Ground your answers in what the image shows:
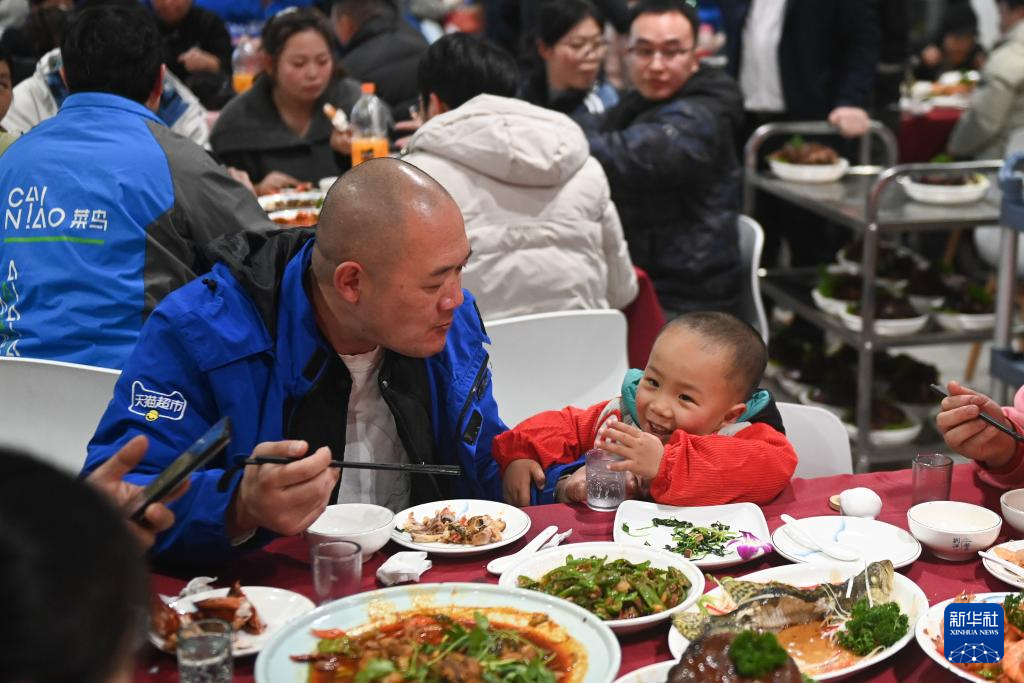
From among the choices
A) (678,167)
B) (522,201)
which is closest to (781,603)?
(522,201)

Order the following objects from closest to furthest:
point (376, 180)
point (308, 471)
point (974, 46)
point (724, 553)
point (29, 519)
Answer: point (29, 519), point (308, 471), point (724, 553), point (376, 180), point (974, 46)

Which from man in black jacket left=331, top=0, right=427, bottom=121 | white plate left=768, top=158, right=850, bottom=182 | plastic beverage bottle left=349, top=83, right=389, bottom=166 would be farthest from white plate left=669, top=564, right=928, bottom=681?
man in black jacket left=331, top=0, right=427, bottom=121

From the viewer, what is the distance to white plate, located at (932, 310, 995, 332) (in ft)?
15.4

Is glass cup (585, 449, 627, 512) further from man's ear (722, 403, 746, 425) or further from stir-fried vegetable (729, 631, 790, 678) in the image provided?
stir-fried vegetable (729, 631, 790, 678)

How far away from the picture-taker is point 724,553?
6.27ft

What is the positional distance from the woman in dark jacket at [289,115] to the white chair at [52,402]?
7.31 ft

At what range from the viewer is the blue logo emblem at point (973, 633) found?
1.56 metres

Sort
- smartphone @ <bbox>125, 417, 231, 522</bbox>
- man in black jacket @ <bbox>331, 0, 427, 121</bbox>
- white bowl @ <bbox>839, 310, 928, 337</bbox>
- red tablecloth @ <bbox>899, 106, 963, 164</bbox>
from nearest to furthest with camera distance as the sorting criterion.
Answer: smartphone @ <bbox>125, 417, 231, 522</bbox>
white bowl @ <bbox>839, 310, 928, 337</bbox>
man in black jacket @ <bbox>331, 0, 427, 121</bbox>
red tablecloth @ <bbox>899, 106, 963, 164</bbox>

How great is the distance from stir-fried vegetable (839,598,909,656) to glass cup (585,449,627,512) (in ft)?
1.90

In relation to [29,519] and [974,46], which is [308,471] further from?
[974,46]

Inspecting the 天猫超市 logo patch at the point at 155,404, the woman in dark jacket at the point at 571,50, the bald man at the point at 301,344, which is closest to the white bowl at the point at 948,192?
the woman in dark jacket at the point at 571,50

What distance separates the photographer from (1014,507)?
2.00 metres

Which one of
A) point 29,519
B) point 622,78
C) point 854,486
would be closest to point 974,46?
point 622,78

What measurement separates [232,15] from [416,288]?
6.66m
